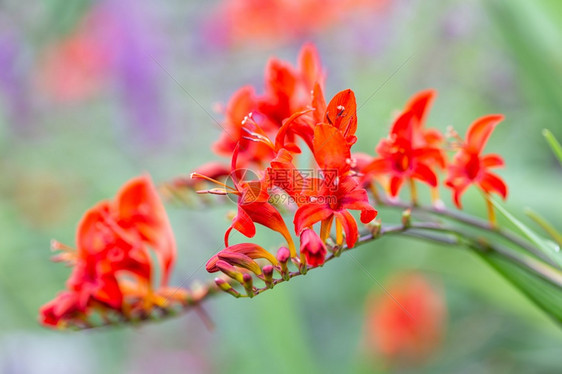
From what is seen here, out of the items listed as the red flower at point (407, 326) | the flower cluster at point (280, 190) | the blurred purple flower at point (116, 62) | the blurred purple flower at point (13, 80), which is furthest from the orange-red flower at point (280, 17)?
the flower cluster at point (280, 190)

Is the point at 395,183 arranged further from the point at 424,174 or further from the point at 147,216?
the point at 147,216

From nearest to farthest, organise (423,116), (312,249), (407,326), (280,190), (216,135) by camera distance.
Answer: (312,249) → (280,190) → (423,116) → (407,326) → (216,135)

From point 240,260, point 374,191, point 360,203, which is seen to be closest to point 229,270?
point 240,260

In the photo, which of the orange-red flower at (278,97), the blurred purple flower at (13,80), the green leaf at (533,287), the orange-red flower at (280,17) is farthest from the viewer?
the orange-red flower at (280,17)

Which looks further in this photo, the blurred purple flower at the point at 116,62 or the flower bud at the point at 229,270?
the blurred purple flower at the point at 116,62

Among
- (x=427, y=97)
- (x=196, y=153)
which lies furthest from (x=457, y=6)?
(x=427, y=97)

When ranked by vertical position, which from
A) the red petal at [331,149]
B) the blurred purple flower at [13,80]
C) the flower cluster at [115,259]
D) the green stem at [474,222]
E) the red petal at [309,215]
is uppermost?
the red petal at [331,149]

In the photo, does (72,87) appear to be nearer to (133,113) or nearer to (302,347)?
(133,113)

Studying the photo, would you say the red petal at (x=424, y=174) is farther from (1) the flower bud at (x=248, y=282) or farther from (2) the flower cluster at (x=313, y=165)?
(1) the flower bud at (x=248, y=282)
